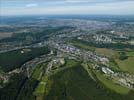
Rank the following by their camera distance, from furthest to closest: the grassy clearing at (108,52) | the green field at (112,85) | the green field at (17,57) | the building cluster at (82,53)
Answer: the grassy clearing at (108,52)
the building cluster at (82,53)
the green field at (17,57)
the green field at (112,85)

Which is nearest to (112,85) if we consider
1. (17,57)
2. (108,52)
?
(17,57)

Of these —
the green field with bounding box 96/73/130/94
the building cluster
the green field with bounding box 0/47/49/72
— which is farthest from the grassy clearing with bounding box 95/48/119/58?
the green field with bounding box 96/73/130/94

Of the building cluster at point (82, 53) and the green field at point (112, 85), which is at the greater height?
the green field at point (112, 85)

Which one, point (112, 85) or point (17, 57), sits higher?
point (112, 85)

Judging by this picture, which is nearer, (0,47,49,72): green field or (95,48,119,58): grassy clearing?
(0,47,49,72): green field

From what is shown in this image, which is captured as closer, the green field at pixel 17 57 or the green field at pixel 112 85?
the green field at pixel 112 85

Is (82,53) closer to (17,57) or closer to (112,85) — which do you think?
(17,57)

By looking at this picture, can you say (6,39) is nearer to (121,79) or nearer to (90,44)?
(90,44)

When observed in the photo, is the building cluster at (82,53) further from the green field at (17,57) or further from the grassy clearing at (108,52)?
the green field at (17,57)

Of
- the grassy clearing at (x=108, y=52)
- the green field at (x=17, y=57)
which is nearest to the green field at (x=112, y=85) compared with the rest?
the green field at (x=17, y=57)

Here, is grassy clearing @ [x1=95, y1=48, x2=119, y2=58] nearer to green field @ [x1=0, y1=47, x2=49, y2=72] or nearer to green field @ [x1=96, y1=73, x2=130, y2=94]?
green field @ [x1=0, y1=47, x2=49, y2=72]
